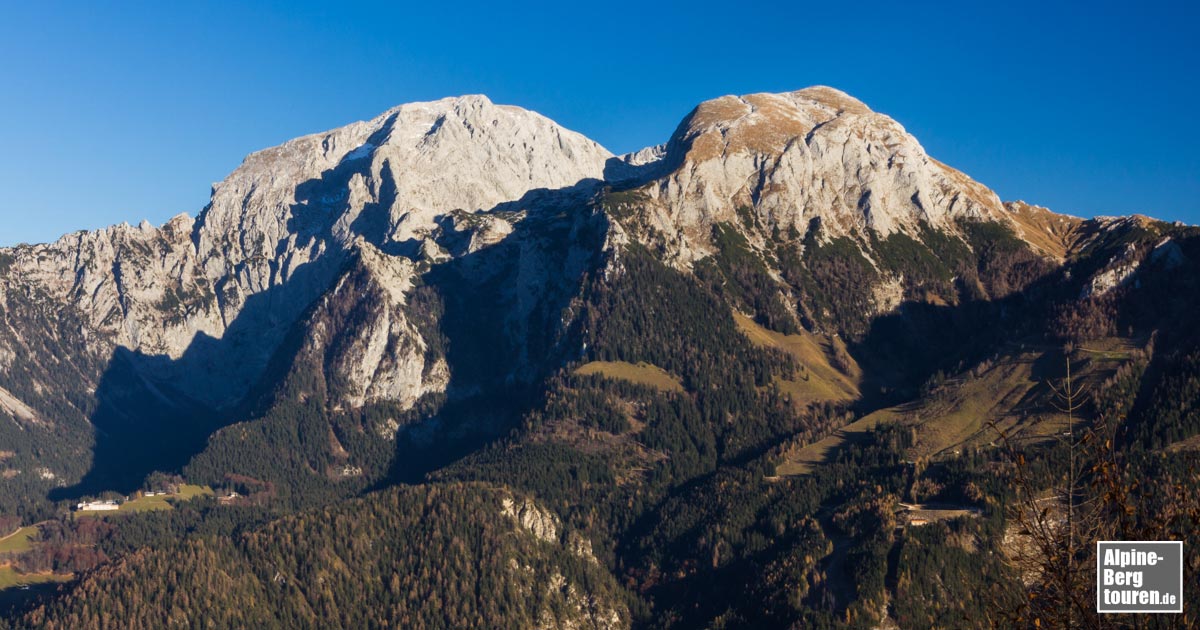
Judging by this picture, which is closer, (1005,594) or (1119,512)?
(1119,512)

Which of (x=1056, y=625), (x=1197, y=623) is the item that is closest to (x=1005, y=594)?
(x=1056, y=625)

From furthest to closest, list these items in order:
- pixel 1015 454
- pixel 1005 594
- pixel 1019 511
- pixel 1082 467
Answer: pixel 1005 594 → pixel 1082 467 → pixel 1019 511 → pixel 1015 454

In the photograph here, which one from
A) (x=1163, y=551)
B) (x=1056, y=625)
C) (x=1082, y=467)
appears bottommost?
(x=1056, y=625)

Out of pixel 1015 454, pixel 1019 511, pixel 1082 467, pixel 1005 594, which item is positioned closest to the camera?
pixel 1015 454

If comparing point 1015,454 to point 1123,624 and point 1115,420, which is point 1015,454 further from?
point 1123,624

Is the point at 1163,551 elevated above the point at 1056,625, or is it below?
above

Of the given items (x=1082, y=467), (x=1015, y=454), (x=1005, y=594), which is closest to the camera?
(x=1015, y=454)

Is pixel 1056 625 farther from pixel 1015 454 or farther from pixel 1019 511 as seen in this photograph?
pixel 1015 454

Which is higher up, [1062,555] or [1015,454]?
[1015,454]

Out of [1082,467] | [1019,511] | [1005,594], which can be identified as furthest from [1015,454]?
[1005,594]
